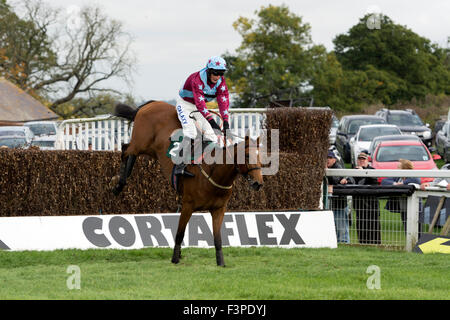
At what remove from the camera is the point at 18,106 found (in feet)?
161

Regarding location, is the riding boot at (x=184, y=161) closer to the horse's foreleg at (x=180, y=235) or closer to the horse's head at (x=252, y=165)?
the horse's foreleg at (x=180, y=235)

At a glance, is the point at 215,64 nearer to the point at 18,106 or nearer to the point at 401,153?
the point at 401,153

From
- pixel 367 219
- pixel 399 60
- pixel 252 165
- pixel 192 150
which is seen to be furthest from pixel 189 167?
pixel 399 60

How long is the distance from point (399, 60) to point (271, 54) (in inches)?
695

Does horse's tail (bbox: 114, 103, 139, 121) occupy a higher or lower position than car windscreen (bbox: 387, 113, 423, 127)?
higher

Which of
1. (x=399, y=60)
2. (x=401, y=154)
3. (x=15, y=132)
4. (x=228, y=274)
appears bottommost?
(x=228, y=274)

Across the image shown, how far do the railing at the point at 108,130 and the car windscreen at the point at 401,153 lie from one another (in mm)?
7707

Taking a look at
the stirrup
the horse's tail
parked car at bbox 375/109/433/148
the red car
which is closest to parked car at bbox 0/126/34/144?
the red car

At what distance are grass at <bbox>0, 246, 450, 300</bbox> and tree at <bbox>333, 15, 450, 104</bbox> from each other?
184 feet

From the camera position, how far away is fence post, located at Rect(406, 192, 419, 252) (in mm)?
12734

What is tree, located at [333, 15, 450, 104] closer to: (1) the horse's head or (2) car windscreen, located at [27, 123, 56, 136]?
(2) car windscreen, located at [27, 123, 56, 136]

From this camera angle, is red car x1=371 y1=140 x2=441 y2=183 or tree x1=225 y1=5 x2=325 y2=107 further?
tree x1=225 y1=5 x2=325 y2=107

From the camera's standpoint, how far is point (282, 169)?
554 inches
